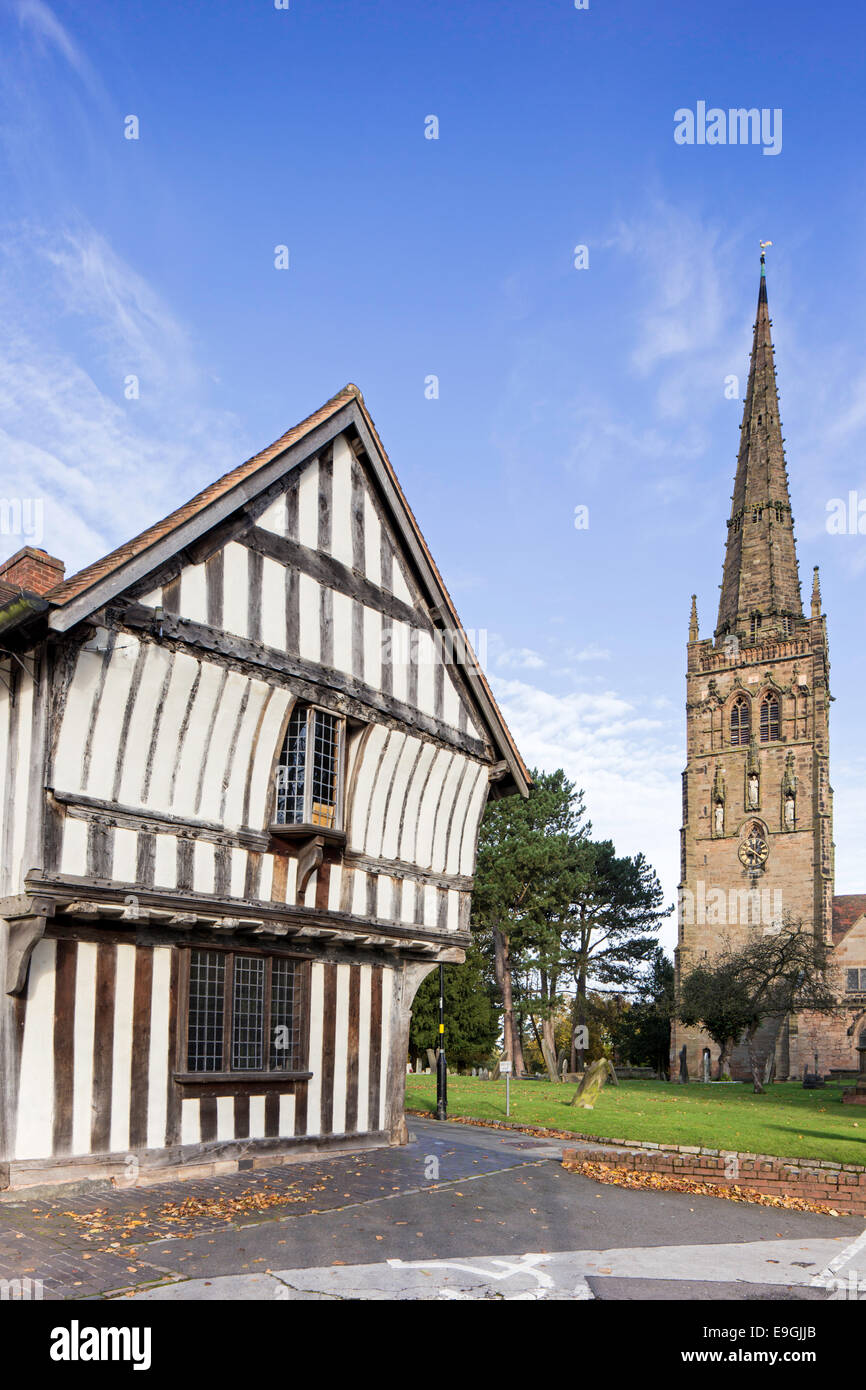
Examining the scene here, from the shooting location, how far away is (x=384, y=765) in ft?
50.1

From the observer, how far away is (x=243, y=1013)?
13328mm

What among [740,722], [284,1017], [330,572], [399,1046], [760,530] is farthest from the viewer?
[760,530]

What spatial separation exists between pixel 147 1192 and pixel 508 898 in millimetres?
38289

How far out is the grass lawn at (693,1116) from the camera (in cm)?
1727

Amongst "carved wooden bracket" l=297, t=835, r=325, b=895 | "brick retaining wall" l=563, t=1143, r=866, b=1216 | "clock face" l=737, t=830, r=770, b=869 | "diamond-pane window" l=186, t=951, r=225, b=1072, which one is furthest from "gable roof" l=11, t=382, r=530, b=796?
"clock face" l=737, t=830, r=770, b=869

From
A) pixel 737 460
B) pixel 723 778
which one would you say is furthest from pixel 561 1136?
pixel 737 460

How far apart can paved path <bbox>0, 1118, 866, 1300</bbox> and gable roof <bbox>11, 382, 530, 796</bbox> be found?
558cm

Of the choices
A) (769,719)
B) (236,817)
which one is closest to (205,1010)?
(236,817)

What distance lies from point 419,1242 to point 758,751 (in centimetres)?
6420

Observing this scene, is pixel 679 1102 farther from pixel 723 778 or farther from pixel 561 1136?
pixel 723 778

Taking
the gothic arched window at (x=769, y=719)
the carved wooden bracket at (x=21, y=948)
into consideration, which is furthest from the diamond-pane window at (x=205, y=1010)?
the gothic arched window at (x=769, y=719)

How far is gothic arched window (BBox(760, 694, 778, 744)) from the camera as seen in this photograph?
69.9m

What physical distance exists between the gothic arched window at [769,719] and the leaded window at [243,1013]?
60396 millimetres

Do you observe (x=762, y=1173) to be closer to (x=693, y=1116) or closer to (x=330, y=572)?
(x=330, y=572)
